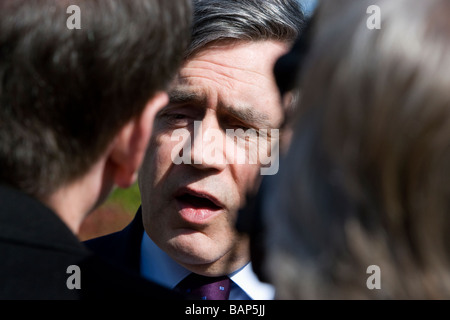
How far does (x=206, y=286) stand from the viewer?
89.6 inches

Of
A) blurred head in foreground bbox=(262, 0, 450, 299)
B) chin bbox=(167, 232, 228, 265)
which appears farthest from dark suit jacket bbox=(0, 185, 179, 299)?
Answer: chin bbox=(167, 232, 228, 265)

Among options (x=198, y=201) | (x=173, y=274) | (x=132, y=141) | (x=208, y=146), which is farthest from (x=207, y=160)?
(x=132, y=141)

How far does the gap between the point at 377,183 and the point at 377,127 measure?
89mm

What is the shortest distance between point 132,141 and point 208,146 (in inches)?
37.9

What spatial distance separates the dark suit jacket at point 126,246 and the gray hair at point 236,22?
0.75 metres

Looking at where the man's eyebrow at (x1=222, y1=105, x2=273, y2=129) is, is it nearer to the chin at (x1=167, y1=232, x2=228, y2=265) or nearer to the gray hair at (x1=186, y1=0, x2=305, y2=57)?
the gray hair at (x1=186, y1=0, x2=305, y2=57)

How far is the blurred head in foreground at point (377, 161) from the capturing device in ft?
2.98

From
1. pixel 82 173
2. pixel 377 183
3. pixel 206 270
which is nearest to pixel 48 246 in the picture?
pixel 82 173

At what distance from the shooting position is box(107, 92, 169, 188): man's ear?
1291mm

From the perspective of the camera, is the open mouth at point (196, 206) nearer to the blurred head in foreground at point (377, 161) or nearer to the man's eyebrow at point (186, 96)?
the man's eyebrow at point (186, 96)

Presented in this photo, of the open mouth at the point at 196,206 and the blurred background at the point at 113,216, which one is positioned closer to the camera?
the open mouth at the point at 196,206

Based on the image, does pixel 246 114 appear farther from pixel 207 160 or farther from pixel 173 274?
pixel 173 274

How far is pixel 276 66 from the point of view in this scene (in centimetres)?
138

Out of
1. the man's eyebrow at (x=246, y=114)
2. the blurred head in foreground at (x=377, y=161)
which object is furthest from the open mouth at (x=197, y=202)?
the blurred head in foreground at (x=377, y=161)
